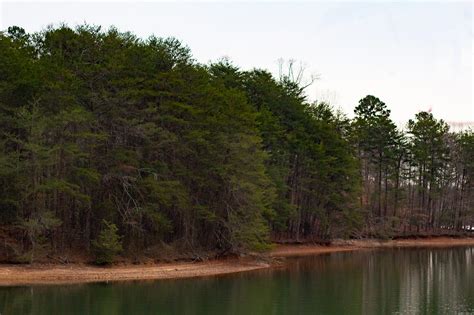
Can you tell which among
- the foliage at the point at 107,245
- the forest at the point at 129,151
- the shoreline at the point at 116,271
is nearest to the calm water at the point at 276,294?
the shoreline at the point at 116,271

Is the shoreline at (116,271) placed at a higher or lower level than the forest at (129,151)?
lower

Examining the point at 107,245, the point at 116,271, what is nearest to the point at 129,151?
the point at 107,245

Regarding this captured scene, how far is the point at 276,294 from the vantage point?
110 ft

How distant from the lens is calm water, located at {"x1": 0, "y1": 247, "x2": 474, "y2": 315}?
28.4 meters

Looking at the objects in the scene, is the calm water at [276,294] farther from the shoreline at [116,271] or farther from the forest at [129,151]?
the forest at [129,151]

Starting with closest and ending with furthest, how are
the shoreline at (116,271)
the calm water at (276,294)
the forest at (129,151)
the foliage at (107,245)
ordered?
the calm water at (276,294) < the shoreline at (116,271) < the forest at (129,151) < the foliage at (107,245)

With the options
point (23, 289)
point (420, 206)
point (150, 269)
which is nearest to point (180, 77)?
point (150, 269)

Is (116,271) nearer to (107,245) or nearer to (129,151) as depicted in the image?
(107,245)

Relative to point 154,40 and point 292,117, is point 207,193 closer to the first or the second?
point 154,40

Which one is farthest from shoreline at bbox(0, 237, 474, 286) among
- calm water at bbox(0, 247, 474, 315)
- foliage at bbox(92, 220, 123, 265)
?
calm water at bbox(0, 247, 474, 315)

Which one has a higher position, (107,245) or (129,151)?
(129,151)

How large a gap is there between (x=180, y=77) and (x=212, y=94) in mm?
2782

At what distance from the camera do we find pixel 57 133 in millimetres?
38094

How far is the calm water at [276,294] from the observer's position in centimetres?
2838
